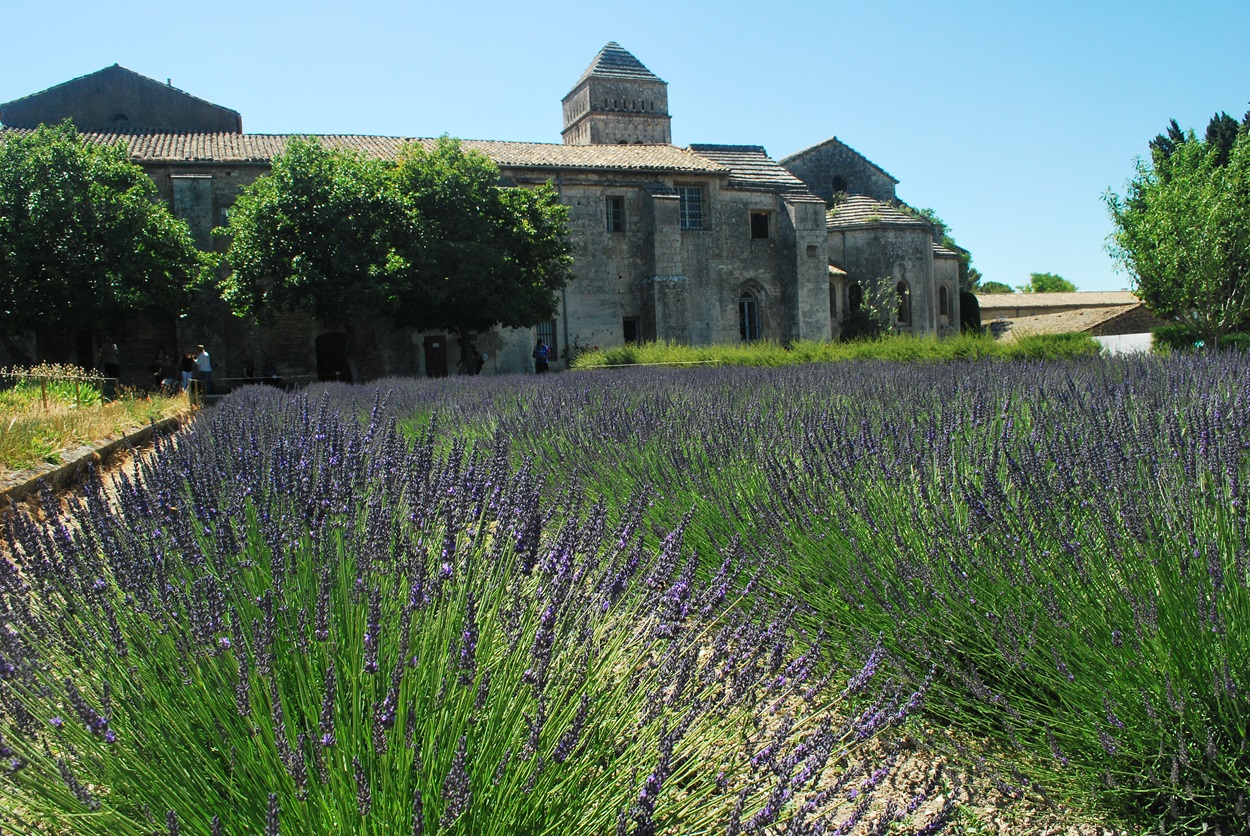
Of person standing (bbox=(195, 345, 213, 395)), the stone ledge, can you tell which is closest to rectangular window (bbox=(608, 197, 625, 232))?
person standing (bbox=(195, 345, 213, 395))

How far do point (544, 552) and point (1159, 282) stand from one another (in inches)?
935

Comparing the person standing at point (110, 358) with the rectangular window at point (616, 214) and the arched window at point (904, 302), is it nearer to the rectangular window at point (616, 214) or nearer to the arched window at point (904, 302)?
the rectangular window at point (616, 214)

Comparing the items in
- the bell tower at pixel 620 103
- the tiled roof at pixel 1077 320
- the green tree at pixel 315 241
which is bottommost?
the tiled roof at pixel 1077 320

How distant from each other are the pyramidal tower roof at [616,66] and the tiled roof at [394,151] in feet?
46.0

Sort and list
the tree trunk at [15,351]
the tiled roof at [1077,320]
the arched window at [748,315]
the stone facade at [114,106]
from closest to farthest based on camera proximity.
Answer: the tree trunk at [15,351] → the stone facade at [114,106] → the arched window at [748,315] → the tiled roof at [1077,320]

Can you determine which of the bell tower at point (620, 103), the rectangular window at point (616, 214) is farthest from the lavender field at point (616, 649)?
the bell tower at point (620, 103)

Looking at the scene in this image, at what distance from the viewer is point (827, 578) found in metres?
2.87

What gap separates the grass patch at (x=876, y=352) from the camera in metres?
15.4

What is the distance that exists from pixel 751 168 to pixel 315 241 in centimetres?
1730

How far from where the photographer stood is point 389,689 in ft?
5.24

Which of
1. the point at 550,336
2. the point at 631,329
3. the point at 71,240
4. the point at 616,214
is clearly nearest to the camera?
the point at 71,240

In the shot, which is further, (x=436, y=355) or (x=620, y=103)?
(x=620, y=103)

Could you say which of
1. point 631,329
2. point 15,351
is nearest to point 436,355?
point 631,329

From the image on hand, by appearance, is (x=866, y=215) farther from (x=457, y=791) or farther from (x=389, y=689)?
(x=457, y=791)
